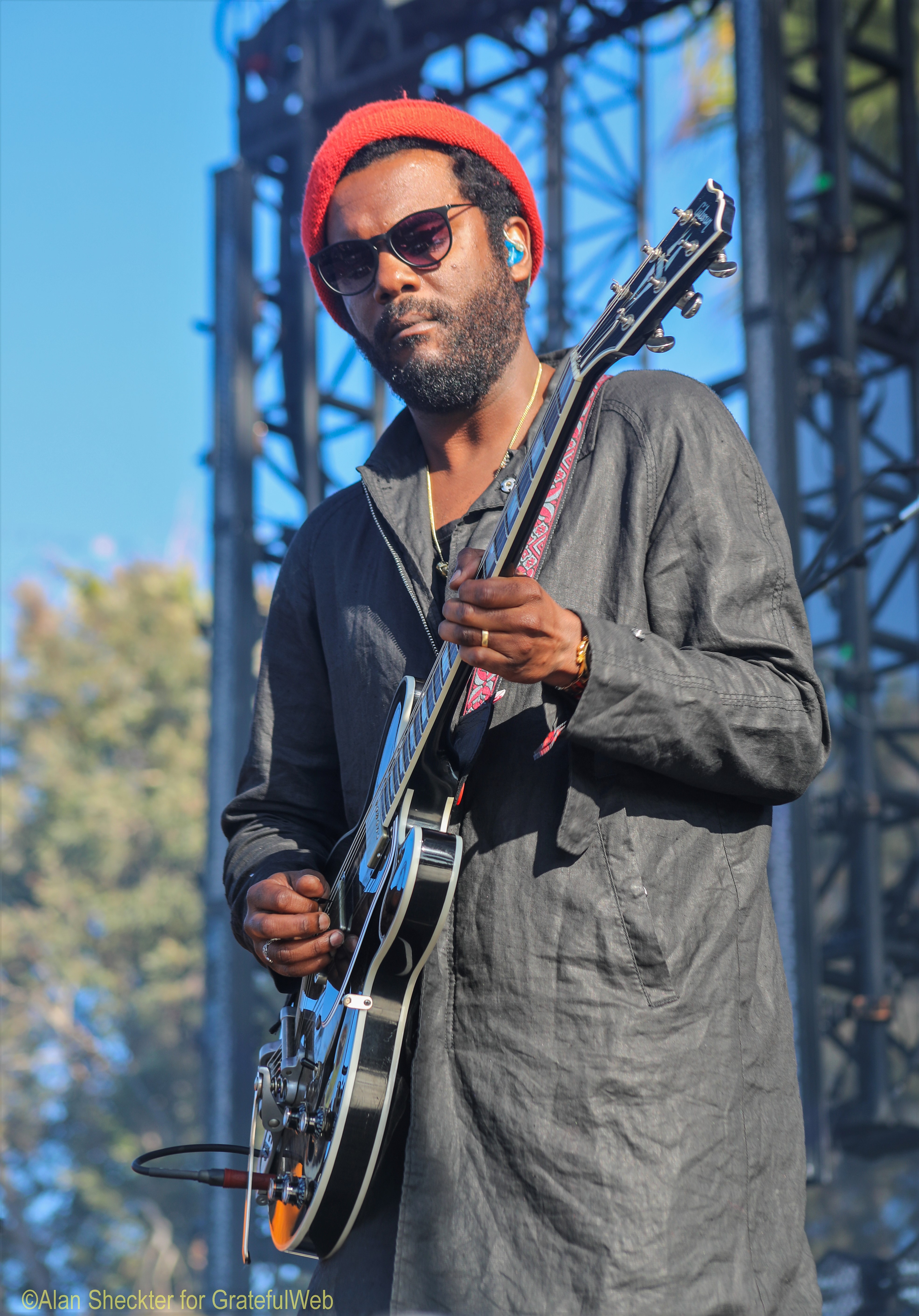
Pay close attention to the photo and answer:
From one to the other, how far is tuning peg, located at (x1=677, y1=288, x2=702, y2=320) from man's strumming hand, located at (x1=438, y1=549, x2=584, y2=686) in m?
0.41

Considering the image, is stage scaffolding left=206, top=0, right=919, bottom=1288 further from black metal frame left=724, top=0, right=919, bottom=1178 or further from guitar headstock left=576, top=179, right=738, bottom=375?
guitar headstock left=576, top=179, right=738, bottom=375

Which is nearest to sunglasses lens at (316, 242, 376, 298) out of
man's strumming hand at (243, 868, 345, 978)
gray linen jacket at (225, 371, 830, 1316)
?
gray linen jacket at (225, 371, 830, 1316)

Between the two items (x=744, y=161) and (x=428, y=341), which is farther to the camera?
(x=744, y=161)

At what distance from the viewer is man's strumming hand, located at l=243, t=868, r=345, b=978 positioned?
1979 millimetres

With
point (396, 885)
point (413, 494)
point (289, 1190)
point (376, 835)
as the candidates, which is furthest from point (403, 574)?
point (289, 1190)

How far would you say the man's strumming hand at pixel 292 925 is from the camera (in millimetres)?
1979

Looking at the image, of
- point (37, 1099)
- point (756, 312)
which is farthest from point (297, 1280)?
point (756, 312)

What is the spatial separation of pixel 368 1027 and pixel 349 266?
128 centimetres

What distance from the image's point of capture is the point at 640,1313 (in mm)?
1500

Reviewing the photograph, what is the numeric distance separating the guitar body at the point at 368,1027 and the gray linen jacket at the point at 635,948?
46mm

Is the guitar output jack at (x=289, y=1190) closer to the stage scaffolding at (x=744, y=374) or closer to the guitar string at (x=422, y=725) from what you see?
the guitar string at (x=422, y=725)

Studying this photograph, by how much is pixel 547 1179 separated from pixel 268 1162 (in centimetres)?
63

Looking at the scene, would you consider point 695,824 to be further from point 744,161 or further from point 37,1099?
point 37,1099

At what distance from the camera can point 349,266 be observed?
2281 millimetres
